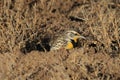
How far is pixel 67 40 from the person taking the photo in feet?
28.4

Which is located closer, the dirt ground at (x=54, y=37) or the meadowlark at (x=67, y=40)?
the dirt ground at (x=54, y=37)

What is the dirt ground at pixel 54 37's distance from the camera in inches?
285

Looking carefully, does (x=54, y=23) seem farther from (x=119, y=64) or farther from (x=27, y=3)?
(x=119, y=64)

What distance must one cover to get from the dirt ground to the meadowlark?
109mm

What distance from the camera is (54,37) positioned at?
8.93m

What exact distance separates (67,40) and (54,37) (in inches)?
13.5

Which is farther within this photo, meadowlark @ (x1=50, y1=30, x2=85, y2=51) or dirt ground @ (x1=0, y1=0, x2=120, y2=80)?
meadowlark @ (x1=50, y1=30, x2=85, y2=51)

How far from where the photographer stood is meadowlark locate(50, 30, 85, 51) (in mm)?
8594

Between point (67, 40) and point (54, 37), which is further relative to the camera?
point (54, 37)

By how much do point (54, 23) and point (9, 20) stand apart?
4.23ft

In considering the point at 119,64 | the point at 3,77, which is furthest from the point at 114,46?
the point at 3,77

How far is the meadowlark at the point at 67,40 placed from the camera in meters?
8.59

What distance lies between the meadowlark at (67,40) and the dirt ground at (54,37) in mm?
109

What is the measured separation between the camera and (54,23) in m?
9.91
